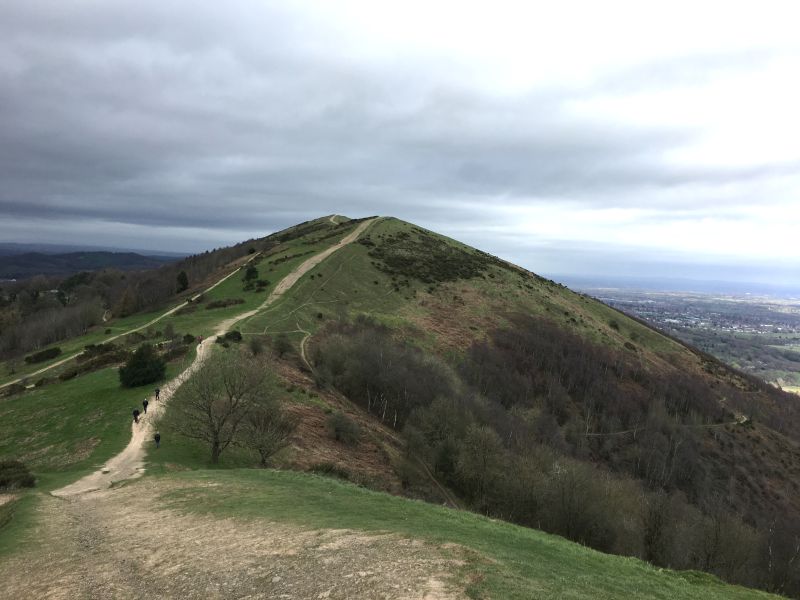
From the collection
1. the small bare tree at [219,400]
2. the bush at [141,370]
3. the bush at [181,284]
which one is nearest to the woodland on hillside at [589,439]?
the small bare tree at [219,400]

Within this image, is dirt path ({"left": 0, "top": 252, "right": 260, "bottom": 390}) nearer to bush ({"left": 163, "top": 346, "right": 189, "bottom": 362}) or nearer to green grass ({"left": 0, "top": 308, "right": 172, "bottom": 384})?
green grass ({"left": 0, "top": 308, "right": 172, "bottom": 384})

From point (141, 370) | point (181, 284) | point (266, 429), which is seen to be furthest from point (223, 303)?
point (266, 429)

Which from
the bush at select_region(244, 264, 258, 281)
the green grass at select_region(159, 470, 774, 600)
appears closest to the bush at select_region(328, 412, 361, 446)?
the green grass at select_region(159, 470, 774, 600)

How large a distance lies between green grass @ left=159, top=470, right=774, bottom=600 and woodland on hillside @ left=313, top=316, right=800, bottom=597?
10.3 metres

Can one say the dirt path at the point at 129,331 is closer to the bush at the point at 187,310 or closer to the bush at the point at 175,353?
the bush at the point at 187,310

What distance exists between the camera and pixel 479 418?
4450 cm

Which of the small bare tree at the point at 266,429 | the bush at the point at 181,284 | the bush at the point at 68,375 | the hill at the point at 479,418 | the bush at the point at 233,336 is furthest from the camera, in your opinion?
the bush at the point at 181,284

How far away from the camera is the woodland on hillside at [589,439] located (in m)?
A: 26.3

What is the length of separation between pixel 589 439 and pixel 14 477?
219 feet

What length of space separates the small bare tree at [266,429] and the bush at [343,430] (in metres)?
7.17

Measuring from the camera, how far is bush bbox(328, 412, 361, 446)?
1382 inches

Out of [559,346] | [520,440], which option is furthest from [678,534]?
[559,346]

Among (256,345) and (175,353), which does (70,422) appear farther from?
(256,345)

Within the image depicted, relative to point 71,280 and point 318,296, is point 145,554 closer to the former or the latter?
point 318,296
